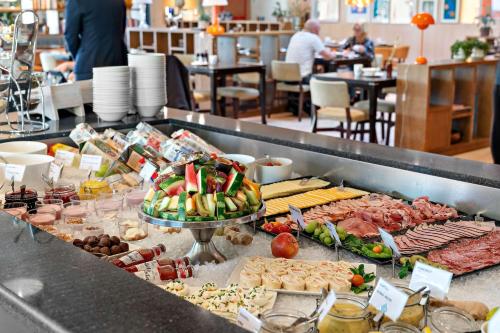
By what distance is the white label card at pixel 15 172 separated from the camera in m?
2.74

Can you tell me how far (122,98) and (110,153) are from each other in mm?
598

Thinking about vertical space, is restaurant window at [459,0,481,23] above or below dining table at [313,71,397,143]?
above

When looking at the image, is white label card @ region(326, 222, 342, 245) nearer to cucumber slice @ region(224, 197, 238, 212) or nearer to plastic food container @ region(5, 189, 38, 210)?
cucumber slice @ region(224, 197, 238, 212)

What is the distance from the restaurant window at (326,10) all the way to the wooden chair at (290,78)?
21.5 ft

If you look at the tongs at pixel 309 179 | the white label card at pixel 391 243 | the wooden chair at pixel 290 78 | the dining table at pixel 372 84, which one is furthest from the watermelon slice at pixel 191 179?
the wooden chair at pixel 290 78

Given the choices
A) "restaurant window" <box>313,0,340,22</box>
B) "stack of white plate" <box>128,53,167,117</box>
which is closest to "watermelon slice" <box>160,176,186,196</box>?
"stack of white plate" <box>128,53,167,117</box>

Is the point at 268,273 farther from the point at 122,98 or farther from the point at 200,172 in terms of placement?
the point at 122,98

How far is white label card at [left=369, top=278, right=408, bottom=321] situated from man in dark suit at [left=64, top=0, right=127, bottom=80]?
153 inches

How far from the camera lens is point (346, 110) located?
7203mm

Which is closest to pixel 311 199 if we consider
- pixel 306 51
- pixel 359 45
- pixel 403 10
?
pixel 306 51

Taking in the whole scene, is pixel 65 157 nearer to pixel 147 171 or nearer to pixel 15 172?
pixel 15 172

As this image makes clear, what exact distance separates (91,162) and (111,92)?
743 millimetres

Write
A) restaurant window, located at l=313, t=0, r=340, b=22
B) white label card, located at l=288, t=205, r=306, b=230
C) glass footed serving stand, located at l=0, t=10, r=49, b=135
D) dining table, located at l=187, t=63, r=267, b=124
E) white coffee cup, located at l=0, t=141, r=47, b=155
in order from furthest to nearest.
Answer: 1. restaurant window, located at l=313, t=0, r=340, b=22
2. dining table, located at l=187, t=63, r=267, b=124
3. glass footed serving stand, located at l=0, t=10, r=49, b=135
4. white coffee cup, located at l=0, t=141, r=47, b=155
5. white label card, located at l=288, t=205, r=306, b=230

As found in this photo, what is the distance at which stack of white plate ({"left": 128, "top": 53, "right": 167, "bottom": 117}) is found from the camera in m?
3.69
